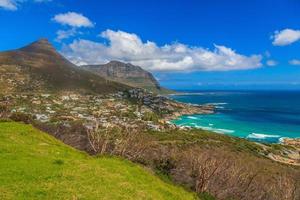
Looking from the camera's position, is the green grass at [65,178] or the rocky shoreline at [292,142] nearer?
the green grass at [65,178]

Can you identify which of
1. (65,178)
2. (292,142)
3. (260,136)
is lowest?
(260,136)

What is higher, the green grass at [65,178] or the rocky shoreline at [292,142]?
the green grass at [65,178]

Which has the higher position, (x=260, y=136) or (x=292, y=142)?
(x=292, y=142)

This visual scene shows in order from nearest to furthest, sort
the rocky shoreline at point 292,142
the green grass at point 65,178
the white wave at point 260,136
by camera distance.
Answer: the green grass at point 65,178 → the rocky shoreline at point 292,142 → the white wave at point 260,136

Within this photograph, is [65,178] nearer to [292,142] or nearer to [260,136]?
[292,142]

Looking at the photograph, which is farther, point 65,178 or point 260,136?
point 260,136

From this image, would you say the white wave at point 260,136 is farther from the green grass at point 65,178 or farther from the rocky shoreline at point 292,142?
the green grass at point 65,178

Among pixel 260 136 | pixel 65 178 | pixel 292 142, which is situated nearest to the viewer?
pixel 65 178

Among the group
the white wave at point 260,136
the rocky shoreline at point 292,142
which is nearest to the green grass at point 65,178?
the rocky shoreline at point 292,142

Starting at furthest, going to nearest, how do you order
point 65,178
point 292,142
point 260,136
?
point 260,136
point 292,142
point 65,178

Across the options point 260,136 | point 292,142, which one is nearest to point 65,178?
point 292,142
